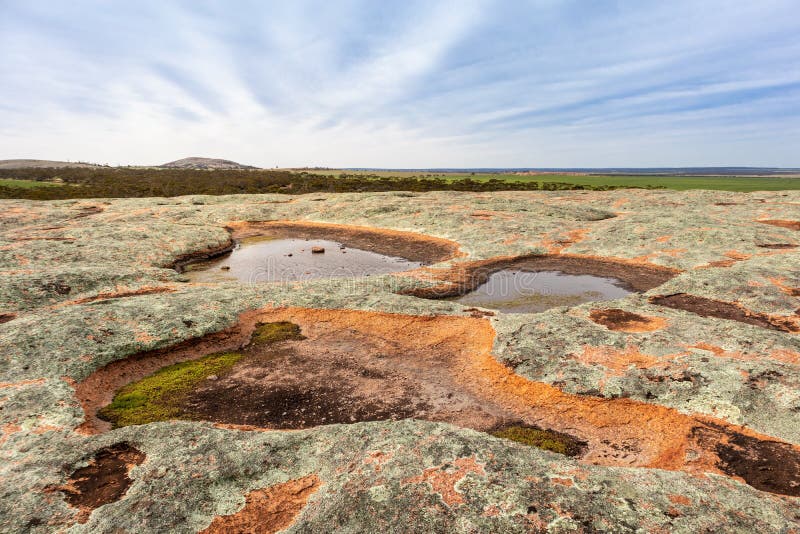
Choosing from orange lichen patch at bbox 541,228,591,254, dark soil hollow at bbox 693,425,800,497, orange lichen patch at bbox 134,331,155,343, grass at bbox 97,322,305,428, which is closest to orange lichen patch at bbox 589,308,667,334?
dark soil hollow at bbox 693,425,800,497

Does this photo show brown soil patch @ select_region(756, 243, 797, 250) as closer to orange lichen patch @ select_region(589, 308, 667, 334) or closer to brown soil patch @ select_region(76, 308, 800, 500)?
orange lichen patch @ select_region(589, 308, 667, 334)

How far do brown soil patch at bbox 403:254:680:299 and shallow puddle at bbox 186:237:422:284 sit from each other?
6.25 metres

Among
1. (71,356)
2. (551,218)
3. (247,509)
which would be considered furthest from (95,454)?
(551,218)

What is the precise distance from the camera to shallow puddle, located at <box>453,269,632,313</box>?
24.5 m

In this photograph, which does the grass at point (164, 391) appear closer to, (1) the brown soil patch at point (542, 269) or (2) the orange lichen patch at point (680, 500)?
(1) the brown soil patch at point (542, 269)

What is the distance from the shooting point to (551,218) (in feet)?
165

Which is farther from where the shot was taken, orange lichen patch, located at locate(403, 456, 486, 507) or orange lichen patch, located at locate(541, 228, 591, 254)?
orange lichen patch, located at locate(541, 228, 591, 254)

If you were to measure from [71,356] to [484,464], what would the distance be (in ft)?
53.0

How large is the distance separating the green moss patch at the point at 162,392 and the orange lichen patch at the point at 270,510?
19.4ft

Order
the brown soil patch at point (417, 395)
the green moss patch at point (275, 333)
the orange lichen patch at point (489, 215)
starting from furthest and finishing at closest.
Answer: the orange lichen patch at point (489, 215) → the green moss patch at point (275, 333) → the brown soil patch at point (417, 395)

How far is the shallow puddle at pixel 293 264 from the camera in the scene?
32938 millimetres

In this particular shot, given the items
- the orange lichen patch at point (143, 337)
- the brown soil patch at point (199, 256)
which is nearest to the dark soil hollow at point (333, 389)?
the orange lichen patch at point (143, 337)

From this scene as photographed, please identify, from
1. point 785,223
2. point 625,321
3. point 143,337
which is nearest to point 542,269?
point 625,321

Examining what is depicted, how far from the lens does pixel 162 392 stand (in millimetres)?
14445
